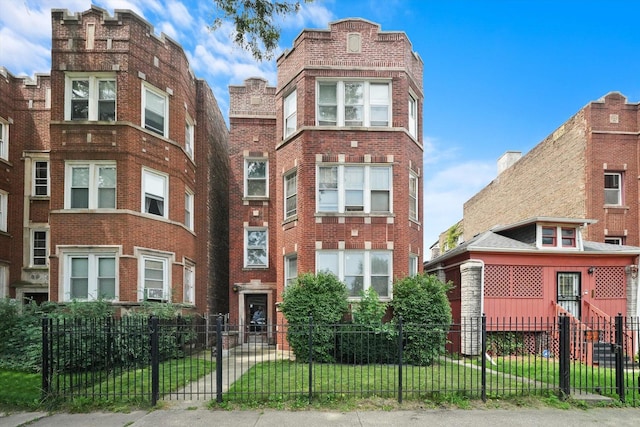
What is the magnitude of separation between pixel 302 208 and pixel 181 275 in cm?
506

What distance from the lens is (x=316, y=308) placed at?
12930 mm

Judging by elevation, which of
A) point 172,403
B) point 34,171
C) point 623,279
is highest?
point 34,171

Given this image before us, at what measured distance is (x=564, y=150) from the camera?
71.3 feet

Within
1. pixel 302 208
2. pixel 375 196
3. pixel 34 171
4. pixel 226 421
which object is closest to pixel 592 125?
pixel 375 196

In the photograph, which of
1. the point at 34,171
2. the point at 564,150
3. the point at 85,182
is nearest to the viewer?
the point at 85,182

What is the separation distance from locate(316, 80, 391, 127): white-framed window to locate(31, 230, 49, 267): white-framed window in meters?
12.8

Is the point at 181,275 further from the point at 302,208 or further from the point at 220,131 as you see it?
the point at 220,131

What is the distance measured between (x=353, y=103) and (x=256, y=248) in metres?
7.38

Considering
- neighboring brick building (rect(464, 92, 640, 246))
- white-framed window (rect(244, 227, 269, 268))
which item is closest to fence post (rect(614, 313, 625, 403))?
neighboring brick building (rect(464, 92, 640, 246))

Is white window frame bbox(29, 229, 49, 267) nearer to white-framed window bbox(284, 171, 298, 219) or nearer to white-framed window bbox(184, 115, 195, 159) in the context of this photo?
white-framed window bbox(184, 115, 195, 159)

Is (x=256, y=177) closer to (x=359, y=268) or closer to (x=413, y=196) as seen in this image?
(x=359, y=268)

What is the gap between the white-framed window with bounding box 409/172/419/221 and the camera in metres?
16.2

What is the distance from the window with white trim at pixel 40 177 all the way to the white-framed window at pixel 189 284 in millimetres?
7364

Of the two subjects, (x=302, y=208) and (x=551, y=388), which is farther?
(x=302, y=208)
